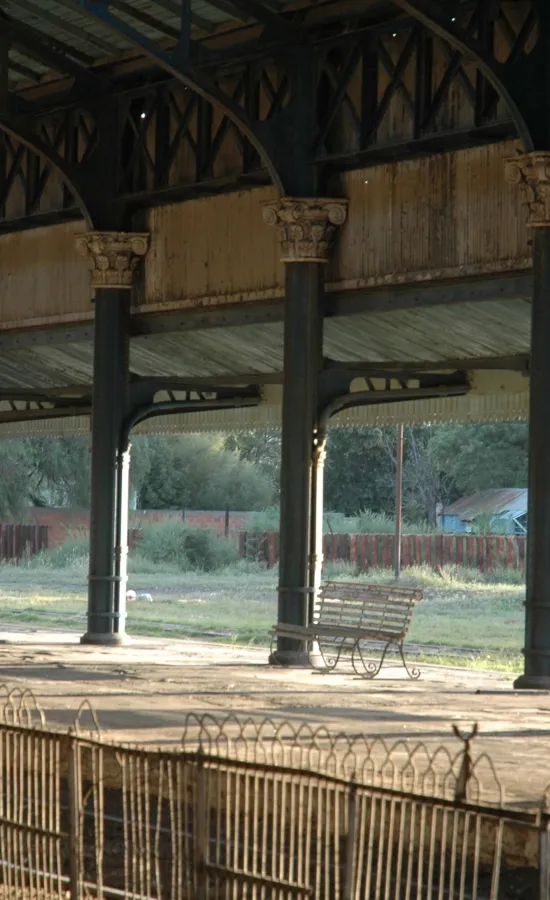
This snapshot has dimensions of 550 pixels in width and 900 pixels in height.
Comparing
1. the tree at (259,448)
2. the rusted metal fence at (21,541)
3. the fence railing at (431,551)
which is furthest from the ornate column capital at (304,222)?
the tree at (259,448)

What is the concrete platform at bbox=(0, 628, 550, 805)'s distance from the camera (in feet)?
37.1

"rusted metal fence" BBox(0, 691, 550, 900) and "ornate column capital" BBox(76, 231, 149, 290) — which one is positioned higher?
"ornate column capital" BBox(76, 231, 149, 290)

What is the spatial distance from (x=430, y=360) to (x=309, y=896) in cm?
1253

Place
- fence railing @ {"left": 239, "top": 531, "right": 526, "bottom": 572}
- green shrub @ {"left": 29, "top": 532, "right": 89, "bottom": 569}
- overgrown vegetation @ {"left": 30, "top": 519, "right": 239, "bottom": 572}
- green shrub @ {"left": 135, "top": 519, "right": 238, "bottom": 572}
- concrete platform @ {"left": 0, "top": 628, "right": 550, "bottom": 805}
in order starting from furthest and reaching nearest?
green shrub @ {"left": 135, "top": 519, "right": 238, "bottom": 572}
overgrown vegetation @ {"left": 30, "top": 519, "right": 239, "bottom": 572}
green shrub @ {"left": 29, "top": 532, "right": 89, "bottom": 569}
fence railing @ {"left": 239, "top": 531, "right": 526, "bottom": 572}
concrete platform @ {"left": 0, "top": 628, "right": 550, "bottom": 805}

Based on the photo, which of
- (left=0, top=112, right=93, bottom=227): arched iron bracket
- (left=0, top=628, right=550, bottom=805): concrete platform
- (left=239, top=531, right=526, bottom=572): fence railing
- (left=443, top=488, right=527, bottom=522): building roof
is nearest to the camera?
(left=0, top=628, right=550, bottom=805): concrete platform

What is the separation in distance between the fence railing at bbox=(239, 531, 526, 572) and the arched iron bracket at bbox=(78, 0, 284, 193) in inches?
1270

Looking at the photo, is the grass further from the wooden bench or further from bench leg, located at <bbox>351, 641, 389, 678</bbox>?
the wooden bench

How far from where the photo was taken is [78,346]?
75.2 feet

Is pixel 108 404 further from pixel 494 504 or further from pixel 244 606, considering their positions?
pixel 494 504

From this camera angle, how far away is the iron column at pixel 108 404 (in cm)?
2025

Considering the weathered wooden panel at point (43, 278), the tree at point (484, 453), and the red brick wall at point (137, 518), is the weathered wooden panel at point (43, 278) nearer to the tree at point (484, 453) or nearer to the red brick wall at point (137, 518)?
the red brick wall at point (137, 518)

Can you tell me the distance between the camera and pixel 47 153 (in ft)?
64.6

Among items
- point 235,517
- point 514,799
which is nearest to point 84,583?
point 235,517

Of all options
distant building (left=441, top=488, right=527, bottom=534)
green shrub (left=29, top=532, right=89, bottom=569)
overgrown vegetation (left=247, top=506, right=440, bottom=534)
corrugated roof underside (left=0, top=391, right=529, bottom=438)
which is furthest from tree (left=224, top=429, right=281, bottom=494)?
corrugated roof underside (left=0, top=391, right=529, bottom=438)
